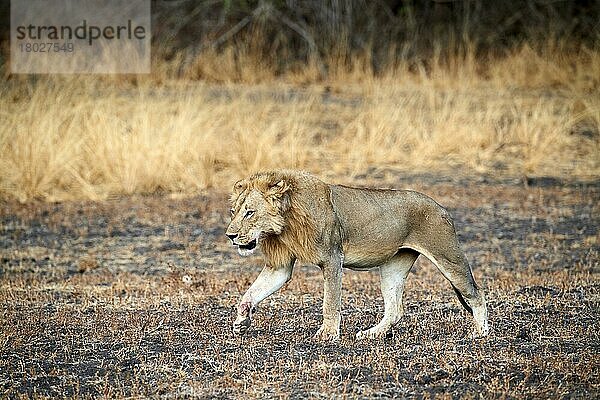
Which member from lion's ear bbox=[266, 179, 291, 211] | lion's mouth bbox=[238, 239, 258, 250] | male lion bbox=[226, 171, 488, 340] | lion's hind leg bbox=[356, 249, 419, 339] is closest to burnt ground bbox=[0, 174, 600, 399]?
lion's hind leg bbox=[356, 249, 419, 339]

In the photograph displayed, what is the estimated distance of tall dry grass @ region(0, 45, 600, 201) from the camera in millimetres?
14758

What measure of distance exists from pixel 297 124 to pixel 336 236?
9232 mm

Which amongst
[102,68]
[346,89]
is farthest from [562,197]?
[102,68]

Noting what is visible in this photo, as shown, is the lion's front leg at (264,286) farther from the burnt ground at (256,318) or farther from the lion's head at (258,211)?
the lion's head at (258,211)

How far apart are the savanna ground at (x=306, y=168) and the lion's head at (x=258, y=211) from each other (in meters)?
0.71

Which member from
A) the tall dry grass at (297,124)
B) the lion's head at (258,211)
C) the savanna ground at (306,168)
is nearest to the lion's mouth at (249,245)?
the lion's head at (258,211)

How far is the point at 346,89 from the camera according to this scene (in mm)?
20469

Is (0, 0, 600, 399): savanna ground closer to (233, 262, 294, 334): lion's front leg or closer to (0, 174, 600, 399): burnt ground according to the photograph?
(0, 174, 600, 399): burnt ground

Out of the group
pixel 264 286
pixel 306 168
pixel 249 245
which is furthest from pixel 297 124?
pixel 249 245

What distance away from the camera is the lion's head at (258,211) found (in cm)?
739

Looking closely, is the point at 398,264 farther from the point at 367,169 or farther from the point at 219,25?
the point at 219,25

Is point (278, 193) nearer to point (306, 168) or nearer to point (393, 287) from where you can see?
point (393, 287)

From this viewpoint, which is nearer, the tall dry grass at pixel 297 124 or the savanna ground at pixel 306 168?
the savanna ground at pixel 306 168

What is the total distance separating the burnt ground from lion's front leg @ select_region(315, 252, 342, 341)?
0.32ft
